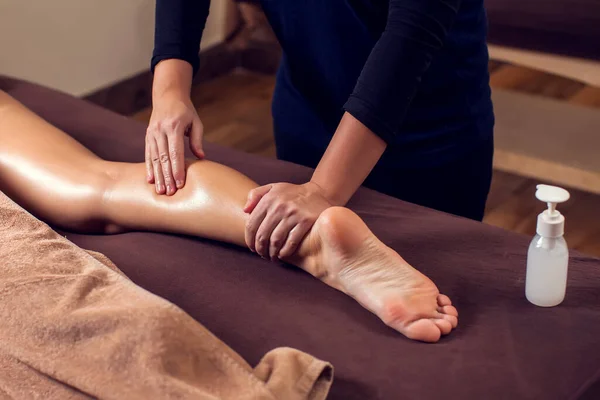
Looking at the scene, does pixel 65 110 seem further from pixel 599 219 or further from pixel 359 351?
pixel 599 219

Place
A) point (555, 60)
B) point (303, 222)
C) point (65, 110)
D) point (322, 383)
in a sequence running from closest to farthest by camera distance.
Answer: point (322, 383) → point (303, 222) → point (65, 110) → point (555, 60)

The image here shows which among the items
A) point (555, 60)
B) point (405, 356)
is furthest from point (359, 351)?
point (555, 60)

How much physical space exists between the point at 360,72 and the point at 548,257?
462 mm

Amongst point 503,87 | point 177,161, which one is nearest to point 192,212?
point 177,161

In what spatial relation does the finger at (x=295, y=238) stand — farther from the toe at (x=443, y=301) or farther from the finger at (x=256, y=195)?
the toe at (x=443, y=301)

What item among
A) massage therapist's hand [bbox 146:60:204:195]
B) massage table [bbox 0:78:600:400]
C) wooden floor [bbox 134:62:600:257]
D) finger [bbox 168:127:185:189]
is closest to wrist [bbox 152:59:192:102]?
massage therapist's hand [bbox 146:60:204:195]

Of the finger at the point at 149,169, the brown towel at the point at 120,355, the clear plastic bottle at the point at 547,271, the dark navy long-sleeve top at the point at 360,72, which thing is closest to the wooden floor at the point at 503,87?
the dark navy long-sleeve top at the point at 360,72

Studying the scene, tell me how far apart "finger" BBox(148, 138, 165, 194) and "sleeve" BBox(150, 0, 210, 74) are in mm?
199

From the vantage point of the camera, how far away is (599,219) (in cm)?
239

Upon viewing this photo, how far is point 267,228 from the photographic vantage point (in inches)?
43.1

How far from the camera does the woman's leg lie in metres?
1.04

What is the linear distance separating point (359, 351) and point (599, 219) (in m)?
1.64

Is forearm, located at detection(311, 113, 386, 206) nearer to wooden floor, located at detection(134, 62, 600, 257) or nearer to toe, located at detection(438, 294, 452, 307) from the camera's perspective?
toe, located at detection(438, 294, 452, 307)

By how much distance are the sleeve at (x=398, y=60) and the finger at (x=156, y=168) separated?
0.34m
